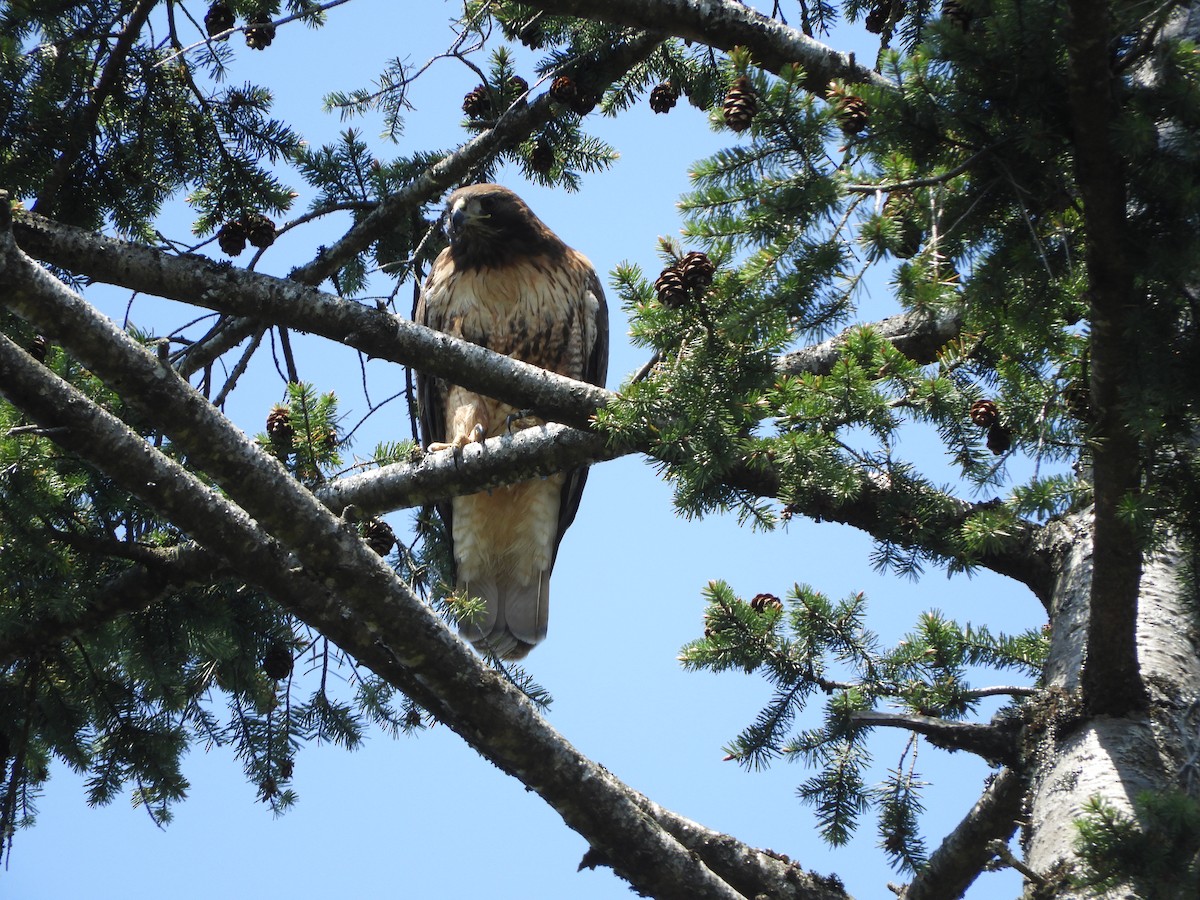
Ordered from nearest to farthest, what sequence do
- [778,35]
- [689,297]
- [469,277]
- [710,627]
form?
[689,297] < [710,627] < [778,35] < [469,277]

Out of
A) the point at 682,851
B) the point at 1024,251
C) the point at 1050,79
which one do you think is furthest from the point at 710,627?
the point at 1050,79

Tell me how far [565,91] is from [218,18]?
1514mm

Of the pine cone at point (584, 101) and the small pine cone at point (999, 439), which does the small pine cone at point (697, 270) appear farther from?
the pine cone at point (584, 101)

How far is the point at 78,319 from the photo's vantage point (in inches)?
107

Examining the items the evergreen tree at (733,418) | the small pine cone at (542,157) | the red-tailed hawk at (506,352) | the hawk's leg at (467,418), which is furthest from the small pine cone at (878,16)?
the hawk's leg at (467,418)

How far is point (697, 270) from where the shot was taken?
2.51 metres

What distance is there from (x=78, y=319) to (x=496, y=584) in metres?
3.43

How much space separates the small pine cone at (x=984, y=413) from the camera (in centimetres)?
290

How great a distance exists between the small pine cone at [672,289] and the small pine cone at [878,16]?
9.35 feet

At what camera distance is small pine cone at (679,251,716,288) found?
2.51 m

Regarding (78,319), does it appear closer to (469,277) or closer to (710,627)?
(710,627)

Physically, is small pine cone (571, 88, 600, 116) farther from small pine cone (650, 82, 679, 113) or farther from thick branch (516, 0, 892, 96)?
thick branch (516, 0, 892, 96)

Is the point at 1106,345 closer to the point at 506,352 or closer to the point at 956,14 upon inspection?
the point at 956,14

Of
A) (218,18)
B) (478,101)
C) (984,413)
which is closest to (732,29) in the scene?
(478,101)
